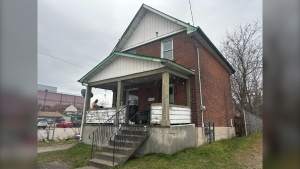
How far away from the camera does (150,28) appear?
41.5 ft

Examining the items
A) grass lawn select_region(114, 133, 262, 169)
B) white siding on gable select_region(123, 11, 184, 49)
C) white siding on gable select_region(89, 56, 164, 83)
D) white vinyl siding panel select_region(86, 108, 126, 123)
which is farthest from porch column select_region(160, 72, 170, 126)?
white siding on gable select_region(123, 11, 184, 49)

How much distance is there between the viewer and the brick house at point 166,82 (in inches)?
324

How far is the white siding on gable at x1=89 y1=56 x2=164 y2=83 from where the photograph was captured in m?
8.92

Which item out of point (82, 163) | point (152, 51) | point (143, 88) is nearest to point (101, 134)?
point (82, 163)

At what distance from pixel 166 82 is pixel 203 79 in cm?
360

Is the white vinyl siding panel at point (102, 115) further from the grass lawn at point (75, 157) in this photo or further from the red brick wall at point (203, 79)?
the red brick wall at point (203, 79)

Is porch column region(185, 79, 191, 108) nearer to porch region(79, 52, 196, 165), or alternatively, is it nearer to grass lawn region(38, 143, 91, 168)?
porch region(79, 52, 196, 165)

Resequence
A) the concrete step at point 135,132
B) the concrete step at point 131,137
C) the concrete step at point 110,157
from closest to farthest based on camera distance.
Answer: the concrete step at point 110,157 < the concrete step at point 131,137 < the concrete step at point 135,132

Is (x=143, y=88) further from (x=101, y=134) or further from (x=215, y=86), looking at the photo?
(x=215, y=86)

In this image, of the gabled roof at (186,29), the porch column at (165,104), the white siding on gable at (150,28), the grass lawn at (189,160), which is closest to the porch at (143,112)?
the porch column at (165,104)

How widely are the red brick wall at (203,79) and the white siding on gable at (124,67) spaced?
258cm

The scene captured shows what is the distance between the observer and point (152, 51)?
12.3 m

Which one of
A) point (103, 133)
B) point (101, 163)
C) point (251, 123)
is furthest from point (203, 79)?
point (251, 123)
